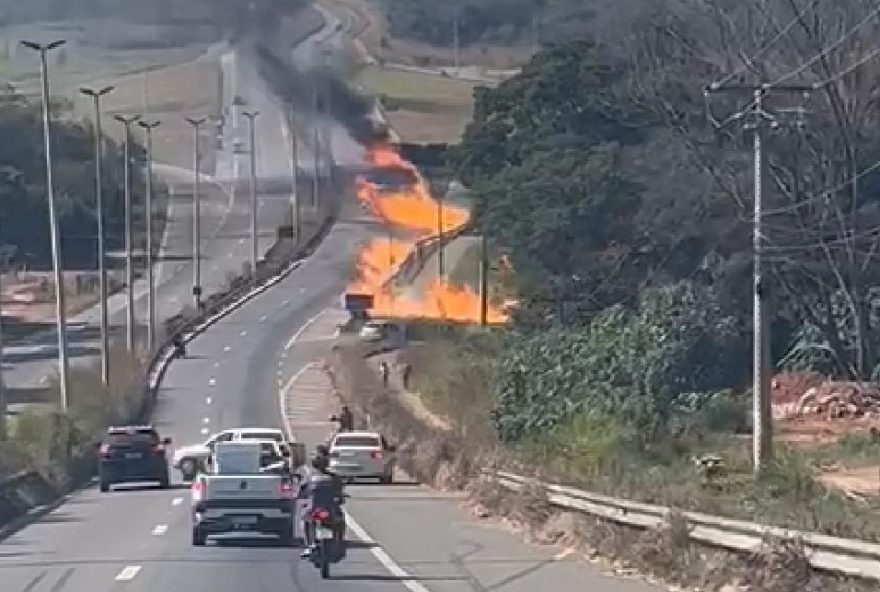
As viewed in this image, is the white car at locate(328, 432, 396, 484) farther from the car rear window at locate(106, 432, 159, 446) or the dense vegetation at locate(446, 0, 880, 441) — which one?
the dense vegetation at locate(446, 0, 880, 441)

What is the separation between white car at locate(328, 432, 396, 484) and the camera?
56.5 m

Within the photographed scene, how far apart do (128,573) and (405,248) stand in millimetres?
85016

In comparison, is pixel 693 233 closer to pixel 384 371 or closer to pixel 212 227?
pixel 384 371

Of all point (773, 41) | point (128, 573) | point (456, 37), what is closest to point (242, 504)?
point (128, 573)

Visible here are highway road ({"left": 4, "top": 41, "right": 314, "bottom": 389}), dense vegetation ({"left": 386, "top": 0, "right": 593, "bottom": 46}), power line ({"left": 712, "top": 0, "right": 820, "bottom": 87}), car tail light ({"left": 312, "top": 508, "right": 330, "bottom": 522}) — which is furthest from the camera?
dense vegetation ({"left": 386, "top": 0, "right": 593, "bottom": 46})

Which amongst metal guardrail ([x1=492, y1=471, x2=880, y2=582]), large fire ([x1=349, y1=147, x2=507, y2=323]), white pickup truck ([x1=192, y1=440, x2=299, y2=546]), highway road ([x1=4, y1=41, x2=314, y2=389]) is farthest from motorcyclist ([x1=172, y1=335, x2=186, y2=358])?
metal guardrail ([x1=492, y1=471, x2=880, y2=582])

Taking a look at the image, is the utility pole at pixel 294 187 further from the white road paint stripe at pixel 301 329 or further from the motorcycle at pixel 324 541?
the motorcycle at pixel 324 541

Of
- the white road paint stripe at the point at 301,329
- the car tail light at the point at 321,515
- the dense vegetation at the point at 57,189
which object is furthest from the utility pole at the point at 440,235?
the car tail light at the point at 321,515

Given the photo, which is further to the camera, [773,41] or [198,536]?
[773,41]

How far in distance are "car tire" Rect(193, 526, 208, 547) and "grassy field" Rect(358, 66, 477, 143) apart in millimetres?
69228

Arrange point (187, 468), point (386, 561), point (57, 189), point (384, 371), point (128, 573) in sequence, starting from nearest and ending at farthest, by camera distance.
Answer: point (128, 573), point (386, 561), point (187, 468), point (384, 371), point (57, 189)

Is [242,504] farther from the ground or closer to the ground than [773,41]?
closer to the ground

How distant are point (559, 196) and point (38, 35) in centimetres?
3044

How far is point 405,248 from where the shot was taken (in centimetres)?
11269
